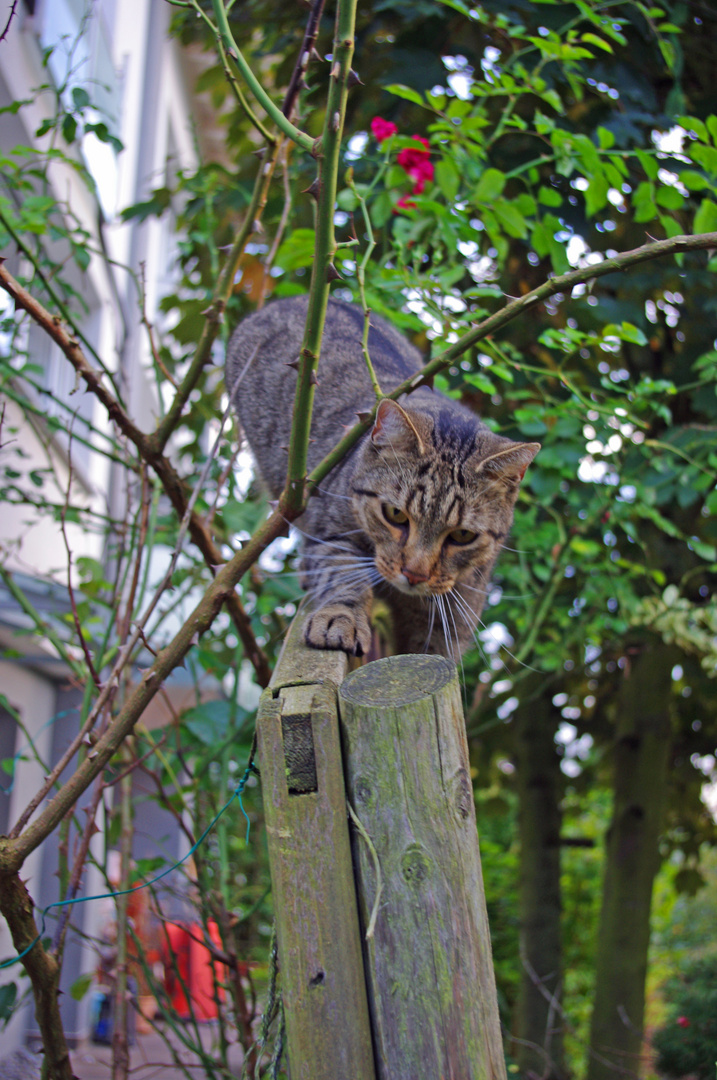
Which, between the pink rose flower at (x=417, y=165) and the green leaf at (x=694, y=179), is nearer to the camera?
the green leaf at (x=694, y=179)

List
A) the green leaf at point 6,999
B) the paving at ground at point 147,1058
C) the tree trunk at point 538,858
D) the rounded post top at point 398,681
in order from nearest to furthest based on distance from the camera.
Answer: the rounded post top at point 398,681 → the green leaf at point 6,999 → the paving at ground at point 147,1058 → the tree trunk at point 538,858

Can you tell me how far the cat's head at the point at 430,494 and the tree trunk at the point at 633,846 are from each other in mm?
2271

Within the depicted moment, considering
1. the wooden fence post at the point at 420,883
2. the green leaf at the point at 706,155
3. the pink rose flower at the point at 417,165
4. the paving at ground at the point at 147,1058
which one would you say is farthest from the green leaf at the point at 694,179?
the paving at ground at the point at 147,1058

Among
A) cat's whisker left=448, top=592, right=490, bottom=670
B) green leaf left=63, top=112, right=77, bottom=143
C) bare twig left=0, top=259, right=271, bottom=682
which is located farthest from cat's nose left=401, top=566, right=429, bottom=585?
green leaf left=63, top=112, right=77, bottom=143

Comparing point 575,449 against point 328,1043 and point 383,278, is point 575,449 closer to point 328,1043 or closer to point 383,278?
point 383,278

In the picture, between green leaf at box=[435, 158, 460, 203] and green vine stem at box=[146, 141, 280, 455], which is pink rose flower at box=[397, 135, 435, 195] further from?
green vine stem at box=[146, 141, 280, 455]

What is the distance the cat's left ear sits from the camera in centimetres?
199

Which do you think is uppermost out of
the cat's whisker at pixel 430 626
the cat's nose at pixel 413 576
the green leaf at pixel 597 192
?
the green leaf at pixel 597 192

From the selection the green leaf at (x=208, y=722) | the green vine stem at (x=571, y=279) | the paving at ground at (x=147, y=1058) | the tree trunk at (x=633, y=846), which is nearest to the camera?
the green vine stem at (x=571, y=279)

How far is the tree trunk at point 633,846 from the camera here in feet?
13.3

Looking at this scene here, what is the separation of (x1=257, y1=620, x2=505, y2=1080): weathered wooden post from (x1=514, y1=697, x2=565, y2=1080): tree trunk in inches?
134

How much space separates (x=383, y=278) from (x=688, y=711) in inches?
145

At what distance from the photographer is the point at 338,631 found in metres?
1.51

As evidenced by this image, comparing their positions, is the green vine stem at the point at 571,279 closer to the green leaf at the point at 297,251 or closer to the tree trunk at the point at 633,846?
the green leaf at the point at 297,251
